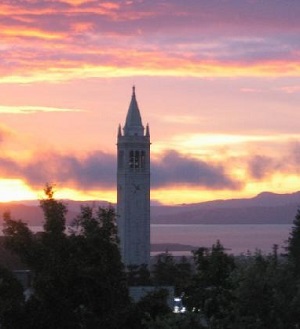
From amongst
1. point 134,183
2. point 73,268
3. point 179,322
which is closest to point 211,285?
point 73,268

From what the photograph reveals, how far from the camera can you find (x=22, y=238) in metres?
27.3

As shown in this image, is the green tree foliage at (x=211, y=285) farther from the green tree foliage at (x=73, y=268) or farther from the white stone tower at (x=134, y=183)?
the white stone tower at (x=134, y=183)

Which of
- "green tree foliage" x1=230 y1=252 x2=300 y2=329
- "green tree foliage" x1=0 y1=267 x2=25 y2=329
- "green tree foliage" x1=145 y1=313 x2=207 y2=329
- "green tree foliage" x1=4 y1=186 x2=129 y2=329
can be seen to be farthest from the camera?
"green tree foliage" x1=4 y1=186 x2=129 y2=329

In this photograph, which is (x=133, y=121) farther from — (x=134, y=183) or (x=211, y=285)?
(x=211, y=285)

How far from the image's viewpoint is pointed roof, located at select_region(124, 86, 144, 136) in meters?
146

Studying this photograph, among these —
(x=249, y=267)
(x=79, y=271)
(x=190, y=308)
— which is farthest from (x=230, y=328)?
(x=79, y=271)

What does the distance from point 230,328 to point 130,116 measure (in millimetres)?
123077

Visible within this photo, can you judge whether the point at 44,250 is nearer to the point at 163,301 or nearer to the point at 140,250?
the point at 163,301

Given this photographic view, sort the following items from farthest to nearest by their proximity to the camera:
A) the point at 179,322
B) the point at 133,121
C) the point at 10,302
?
the point at 133,121 → the point at 10,302 → the point at 179,322

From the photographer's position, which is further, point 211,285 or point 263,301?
point 211,285

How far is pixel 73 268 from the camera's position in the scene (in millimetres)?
27062

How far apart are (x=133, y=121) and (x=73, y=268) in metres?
120

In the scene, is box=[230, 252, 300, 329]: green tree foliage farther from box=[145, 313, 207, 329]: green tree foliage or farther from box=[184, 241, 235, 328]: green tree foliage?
box=[184, 241, 235, 328]: green tree foliage

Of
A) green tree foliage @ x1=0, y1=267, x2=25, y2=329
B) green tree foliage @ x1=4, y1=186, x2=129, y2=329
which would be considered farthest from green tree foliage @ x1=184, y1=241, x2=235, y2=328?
green tree foliage @ x1=0, y1=267, x2=25, y2=329
